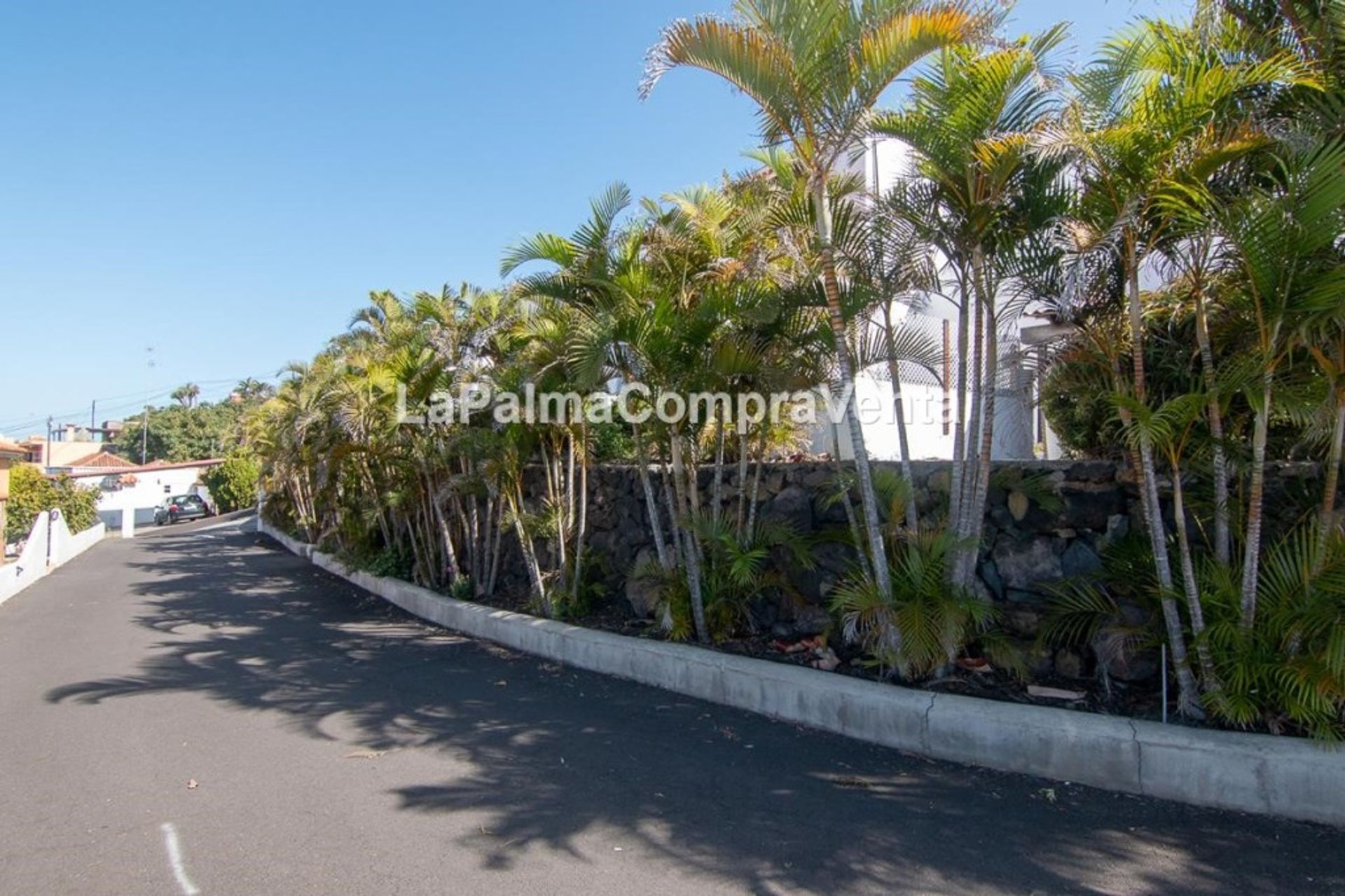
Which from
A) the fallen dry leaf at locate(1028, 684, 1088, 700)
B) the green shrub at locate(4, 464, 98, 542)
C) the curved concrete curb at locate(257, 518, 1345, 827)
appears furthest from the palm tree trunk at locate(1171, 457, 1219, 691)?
the green shrub at locate(4, 464, 98, 542)

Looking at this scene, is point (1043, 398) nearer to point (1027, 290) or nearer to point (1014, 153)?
point (1027, 290)

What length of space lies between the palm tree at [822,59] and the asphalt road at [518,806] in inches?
68.8

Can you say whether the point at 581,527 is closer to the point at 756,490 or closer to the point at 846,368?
the point at 756,490

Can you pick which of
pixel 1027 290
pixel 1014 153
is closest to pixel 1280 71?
pixel 1014 153

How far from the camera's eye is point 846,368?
568 cm

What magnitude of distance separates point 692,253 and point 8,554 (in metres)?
18.9

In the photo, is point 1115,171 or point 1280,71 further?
point 1115,171

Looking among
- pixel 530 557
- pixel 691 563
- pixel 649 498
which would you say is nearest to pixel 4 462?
pixel 530 557

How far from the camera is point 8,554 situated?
59.2ft

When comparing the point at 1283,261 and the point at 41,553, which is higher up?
the point at 1283,261

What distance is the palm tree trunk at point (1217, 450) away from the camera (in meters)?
4.60

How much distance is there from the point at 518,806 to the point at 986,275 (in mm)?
4384

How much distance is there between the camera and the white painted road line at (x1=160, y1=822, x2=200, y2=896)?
3465mm

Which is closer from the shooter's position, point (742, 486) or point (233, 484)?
point (742, 486)
